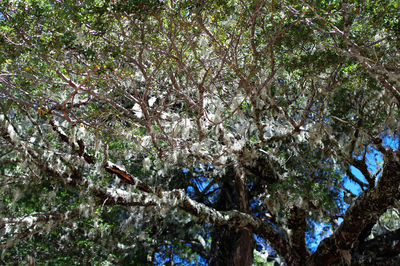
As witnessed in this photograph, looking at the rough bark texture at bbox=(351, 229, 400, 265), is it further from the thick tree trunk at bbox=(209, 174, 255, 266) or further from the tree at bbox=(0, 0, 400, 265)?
the thick tree trunk at bbox=(209, 174, 255, 266)

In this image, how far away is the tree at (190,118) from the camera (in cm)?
448

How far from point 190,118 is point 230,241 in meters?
2.91

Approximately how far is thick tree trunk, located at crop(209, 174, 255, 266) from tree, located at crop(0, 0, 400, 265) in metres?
0.03

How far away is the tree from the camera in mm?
4484

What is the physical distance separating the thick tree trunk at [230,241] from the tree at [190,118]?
0.10 ft

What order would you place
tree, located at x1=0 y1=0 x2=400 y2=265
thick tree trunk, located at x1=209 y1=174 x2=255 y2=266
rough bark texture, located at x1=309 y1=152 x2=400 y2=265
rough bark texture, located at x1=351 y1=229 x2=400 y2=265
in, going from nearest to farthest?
tree, located at x1=0 y1=0 x2=400 y2=265 → rough bark texture, located at x1=309 y1=152 x2=400 y2=265 → rough bark texture, located at x1=351 y1=229 x2=400 y2=265 → thick tree trunk, located at x1=209 y1=174 x2=255 y2=266

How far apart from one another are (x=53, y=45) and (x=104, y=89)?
1230 mm

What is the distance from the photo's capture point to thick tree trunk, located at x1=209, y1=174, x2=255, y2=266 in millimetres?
7020

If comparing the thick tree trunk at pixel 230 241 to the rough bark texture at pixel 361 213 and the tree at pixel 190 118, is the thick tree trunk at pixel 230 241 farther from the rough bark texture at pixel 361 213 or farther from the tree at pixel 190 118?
the rough bark texture at pixel 361 213

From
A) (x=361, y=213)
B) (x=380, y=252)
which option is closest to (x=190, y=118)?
(x=361, y=213)

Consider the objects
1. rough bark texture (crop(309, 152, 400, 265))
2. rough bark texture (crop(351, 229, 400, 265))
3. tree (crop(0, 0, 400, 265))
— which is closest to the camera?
tree (crop(0, 0, 400, 265))

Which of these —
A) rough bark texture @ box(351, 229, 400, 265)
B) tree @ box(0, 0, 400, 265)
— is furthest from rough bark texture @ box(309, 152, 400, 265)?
rough bark texture @ box(351, 229, 400, 265)

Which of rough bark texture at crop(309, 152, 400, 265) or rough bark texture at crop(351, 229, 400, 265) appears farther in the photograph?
rough bark texture at crop(351, 229, 400, 265)

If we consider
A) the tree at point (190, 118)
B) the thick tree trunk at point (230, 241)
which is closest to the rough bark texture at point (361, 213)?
the tree at point (190, 118)
